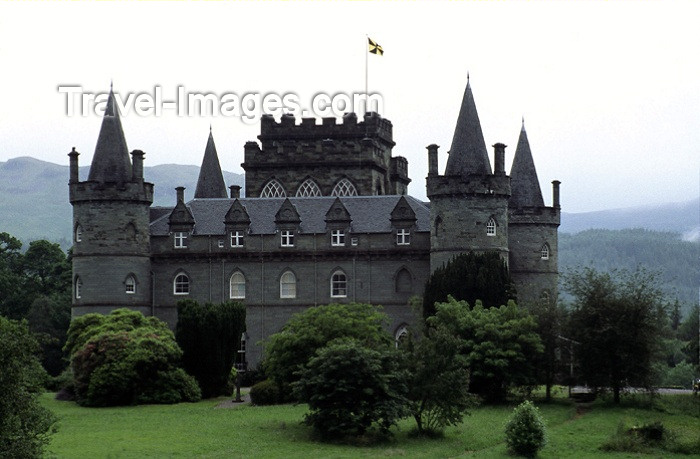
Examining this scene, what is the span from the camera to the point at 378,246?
6300 centimetres

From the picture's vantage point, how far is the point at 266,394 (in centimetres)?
4959

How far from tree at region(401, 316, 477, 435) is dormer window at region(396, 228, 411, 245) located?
20.9 metres

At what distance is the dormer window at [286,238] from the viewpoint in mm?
63875

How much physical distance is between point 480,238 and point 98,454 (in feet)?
96.8

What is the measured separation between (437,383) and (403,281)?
75.6ft

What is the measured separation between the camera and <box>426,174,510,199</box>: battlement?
59625mm

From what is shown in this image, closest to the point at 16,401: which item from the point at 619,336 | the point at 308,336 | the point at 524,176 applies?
the point at 308,336

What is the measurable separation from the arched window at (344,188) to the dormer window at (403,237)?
8.59m

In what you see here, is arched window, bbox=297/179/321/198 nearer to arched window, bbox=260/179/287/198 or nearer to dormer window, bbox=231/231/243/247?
arched window, bbox=260/179/287/198

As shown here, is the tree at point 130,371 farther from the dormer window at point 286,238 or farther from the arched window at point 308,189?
the arched window at point 308,189

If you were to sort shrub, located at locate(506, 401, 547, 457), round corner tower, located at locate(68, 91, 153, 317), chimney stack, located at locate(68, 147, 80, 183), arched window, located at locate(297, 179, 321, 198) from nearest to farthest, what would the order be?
1. shrub, located at locate(506, 401, 547, 457)
2. round corner tower, located at locate(68, 91, 153, 317)
3. chimney stack, located at locate(68, 147, 80, 183)
4. arched window, located at locate(297, 179, 321, 198)

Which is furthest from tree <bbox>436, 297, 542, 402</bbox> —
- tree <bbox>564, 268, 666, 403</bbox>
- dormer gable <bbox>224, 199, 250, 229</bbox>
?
dormer gable <bbox>224, 199, 250, 229</bbox>

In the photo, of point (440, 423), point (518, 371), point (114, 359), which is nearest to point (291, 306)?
point (114, 359)

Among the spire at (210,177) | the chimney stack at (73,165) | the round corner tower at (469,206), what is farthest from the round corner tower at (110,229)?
the round corner tower at (469,206)
